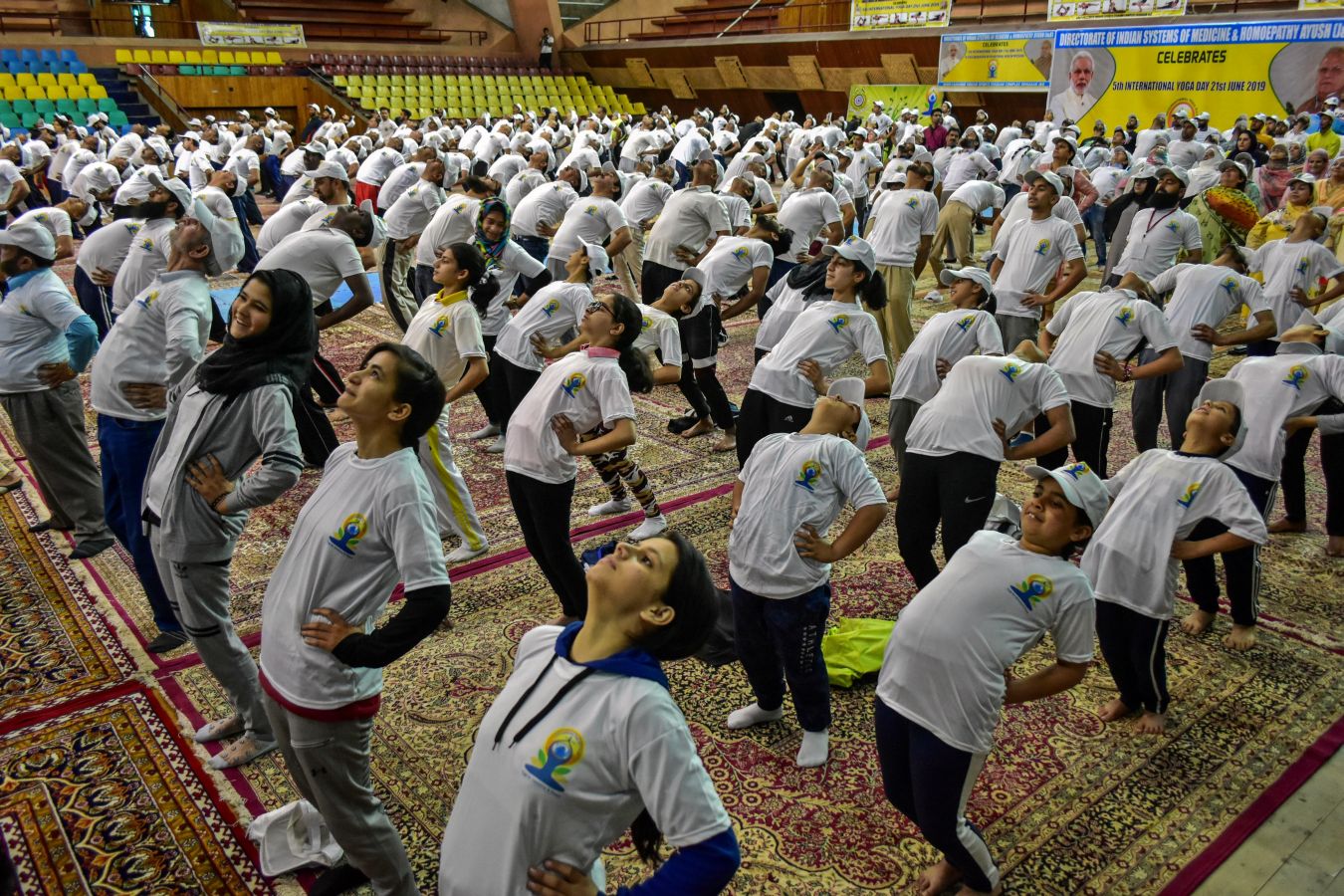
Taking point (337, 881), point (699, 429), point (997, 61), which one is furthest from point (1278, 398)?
point (997, 61)

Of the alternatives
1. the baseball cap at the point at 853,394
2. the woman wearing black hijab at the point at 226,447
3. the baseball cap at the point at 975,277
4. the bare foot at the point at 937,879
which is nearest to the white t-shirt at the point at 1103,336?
the baseball cap at the point at 975,277

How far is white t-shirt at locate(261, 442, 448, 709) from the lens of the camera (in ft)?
7.33

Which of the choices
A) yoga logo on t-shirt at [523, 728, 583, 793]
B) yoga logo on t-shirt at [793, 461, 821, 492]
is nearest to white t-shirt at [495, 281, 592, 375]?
yoga logo on t-shirt at [793, 461, 821, 492]

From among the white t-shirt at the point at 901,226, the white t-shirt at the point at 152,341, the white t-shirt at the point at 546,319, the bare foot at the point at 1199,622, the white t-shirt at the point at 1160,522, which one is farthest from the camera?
the white t-shirt at the point at 901,226

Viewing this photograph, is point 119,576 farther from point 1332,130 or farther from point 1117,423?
point 1332,130

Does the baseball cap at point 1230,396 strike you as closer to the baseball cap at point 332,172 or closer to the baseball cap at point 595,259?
the baseball cap at point 595,259

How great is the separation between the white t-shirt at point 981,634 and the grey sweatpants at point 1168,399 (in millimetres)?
3266

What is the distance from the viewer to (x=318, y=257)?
5.27 meters

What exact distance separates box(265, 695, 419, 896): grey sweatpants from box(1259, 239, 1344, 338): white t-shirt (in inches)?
239

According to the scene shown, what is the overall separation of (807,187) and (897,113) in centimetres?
1484

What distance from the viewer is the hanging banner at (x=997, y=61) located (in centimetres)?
1873

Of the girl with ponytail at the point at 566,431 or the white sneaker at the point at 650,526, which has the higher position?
the girl with ponytail at the point at 566,431

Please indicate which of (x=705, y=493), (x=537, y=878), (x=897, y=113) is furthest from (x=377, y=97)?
(x=537, y=878)

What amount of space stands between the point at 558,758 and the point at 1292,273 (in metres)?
6.36
